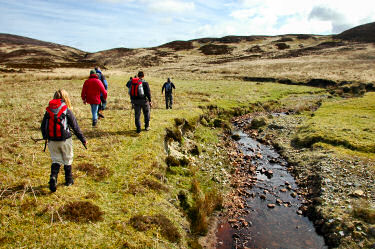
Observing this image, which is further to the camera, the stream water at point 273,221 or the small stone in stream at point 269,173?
the small stone in stream at point 269,173

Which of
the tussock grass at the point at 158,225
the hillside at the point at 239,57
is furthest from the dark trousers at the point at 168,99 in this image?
the hillside at the point at 239,57

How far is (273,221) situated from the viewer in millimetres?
10820

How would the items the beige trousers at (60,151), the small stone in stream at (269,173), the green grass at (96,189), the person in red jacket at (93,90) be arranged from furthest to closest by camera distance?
the small stone in stream at (269,173) → the person in red jacket at (93,90) → the beige trousers at (60,151) → the green grass at (96,189)

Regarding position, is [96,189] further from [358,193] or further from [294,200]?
[358,193]

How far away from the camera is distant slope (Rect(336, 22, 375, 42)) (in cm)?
10896

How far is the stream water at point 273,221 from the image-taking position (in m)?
9.50

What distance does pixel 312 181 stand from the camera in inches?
536

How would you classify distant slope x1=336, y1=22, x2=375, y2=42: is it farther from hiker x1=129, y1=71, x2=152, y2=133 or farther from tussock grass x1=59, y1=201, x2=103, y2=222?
tussock grass x1=59, y1=201, x2=103, y2=222

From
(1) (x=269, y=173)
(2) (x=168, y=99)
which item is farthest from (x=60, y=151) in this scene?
(2) (x=168, y=99)

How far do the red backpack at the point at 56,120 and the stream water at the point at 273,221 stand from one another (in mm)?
7194

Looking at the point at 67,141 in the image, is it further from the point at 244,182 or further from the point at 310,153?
the point at 310,153

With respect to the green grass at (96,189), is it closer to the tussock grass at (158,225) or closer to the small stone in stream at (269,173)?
the tussock grass at (158,225)

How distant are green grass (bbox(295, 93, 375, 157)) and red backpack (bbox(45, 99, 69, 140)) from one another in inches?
667

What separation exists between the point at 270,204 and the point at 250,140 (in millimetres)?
9966
